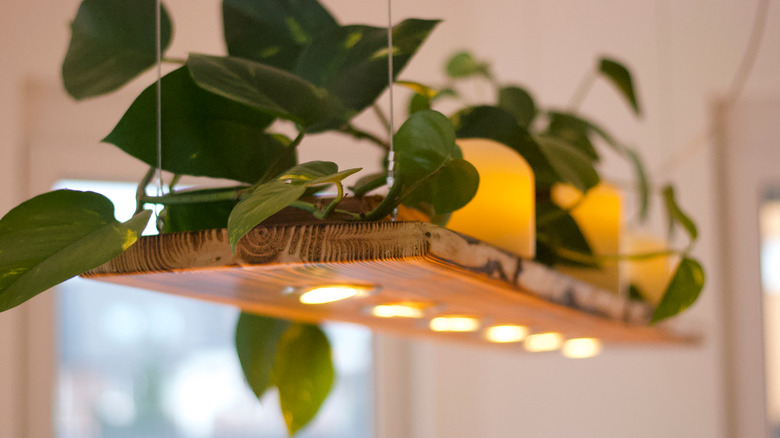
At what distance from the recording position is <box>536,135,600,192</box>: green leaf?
2.17ft

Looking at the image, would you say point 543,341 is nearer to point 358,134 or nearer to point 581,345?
point 581,345

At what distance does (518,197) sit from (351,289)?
198 mm

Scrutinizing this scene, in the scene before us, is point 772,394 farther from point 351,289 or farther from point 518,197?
point 351,289

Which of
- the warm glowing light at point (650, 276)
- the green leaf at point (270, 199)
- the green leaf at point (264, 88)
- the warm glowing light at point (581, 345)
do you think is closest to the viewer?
the green leaf at point (270, 199)

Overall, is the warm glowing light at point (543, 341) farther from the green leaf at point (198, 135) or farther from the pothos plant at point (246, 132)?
the green leaf at point (198, 135)

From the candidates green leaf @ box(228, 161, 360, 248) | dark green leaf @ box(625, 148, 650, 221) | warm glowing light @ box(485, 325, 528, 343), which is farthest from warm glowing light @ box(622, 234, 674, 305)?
green leaf @ box(228, 161, 360, 248)

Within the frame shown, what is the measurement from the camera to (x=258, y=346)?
2.56ft

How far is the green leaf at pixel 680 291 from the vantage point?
2.14 feet

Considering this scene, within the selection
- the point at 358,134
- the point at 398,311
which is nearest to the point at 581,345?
the point at 398,311

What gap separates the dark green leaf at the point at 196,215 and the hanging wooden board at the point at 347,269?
0.04 metres

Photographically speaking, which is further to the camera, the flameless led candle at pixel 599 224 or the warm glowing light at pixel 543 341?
the warm glowing light at pixel 543 341

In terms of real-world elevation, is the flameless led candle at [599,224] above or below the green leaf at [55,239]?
above

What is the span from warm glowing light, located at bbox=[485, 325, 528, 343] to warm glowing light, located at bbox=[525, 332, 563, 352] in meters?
0.03

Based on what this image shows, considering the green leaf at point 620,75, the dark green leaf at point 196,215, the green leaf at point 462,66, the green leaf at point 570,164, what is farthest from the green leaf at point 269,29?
the green leaf at point 462,66
